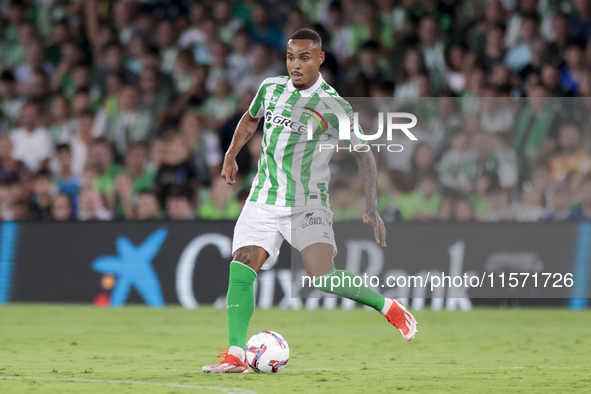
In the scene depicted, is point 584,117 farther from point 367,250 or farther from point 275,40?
point 275,40

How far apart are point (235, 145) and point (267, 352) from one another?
144 centimetres

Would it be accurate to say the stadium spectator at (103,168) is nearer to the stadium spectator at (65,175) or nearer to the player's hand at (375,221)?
the stadium spectator at (65,175)

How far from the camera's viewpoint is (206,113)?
37.8 ft

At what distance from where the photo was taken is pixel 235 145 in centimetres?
608

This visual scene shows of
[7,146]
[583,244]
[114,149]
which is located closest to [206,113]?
[114,149]

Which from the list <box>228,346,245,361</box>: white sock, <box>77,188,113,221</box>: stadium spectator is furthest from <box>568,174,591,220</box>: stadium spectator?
<box>228,346,245,361</box>: white sock

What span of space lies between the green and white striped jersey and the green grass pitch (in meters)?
1.21

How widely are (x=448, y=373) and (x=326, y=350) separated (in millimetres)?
1572

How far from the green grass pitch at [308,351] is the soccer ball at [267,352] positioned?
4.3 inches

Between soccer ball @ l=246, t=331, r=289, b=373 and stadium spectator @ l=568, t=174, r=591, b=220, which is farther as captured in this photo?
stadium spectator @ l=568, t=174, r=591, b=220

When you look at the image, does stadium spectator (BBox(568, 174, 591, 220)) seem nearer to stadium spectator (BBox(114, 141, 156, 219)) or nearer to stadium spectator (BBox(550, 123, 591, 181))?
stadium spectator (BBox(550, 123, 591, 181))

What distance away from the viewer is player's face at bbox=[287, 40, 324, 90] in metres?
5.80

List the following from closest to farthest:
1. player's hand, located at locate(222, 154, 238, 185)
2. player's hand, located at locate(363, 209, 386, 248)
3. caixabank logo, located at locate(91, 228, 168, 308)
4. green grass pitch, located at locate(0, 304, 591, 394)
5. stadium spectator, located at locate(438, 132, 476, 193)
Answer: green grass pitch, located at locate(0, 304, 591, 394)
player's hand, located at locate(222, 154, 238, 185)
player's hand, located at locate(363, 209, 386, 248)
stadium spectator, located at locate(438, 132, 476, 193)
caixabank logo, located at locate(91, 228, 168, 308)

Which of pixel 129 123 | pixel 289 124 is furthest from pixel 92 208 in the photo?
pixel 289 124
